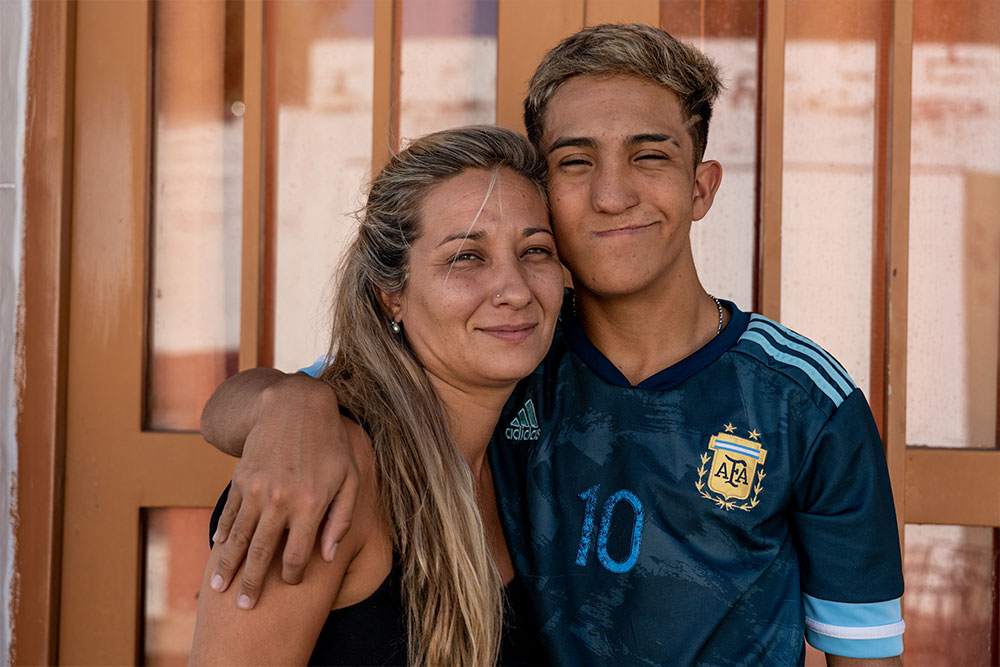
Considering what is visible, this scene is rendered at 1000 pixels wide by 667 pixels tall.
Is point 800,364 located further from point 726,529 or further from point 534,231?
point 534,231

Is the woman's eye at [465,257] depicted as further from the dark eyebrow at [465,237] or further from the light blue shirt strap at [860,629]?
the light blue shirt strap at [860,629]

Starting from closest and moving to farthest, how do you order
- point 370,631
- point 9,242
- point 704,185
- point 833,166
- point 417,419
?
1. point 370,631
2. point 417,419
3. point 704,185
4. point 9,242
5. point 833,166

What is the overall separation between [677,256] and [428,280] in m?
0.53

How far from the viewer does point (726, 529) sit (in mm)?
1452

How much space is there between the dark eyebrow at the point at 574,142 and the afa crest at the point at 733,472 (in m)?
0.64

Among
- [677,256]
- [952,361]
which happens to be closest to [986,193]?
[952,361]

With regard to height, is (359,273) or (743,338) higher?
(359,273)

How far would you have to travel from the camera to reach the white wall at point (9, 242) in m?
1.93

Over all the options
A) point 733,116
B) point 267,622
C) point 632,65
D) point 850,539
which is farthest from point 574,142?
point 267,622

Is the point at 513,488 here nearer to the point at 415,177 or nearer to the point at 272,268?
the point at 415,177

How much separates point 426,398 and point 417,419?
2.8 inches

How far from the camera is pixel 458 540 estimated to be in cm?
131

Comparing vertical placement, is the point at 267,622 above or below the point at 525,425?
below

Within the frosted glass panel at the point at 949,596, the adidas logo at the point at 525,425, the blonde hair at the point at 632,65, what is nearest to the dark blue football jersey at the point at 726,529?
the adidas logo at the point at 525,425
